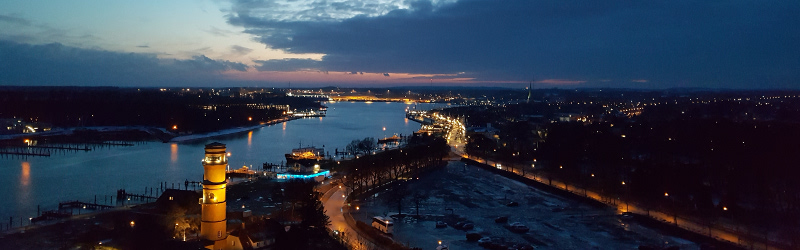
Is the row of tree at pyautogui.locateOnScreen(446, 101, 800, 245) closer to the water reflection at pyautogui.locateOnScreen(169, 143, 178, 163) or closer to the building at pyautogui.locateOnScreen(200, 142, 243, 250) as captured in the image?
the building at pyautogui.locateOnScreen(200, 142, 243, 250)

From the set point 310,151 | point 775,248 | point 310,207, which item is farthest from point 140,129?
point 775,248

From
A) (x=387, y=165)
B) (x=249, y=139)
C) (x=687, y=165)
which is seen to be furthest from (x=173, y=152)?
(x=687, y=165)

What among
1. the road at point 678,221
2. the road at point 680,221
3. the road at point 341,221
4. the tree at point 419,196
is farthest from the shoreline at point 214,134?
the road at point 680,221

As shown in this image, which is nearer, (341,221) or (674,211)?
(341,221)

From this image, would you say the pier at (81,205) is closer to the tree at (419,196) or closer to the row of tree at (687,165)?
the tree at (419,196)

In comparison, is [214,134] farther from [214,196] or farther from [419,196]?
[214,196]

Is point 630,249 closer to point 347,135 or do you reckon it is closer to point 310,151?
point 310,151
